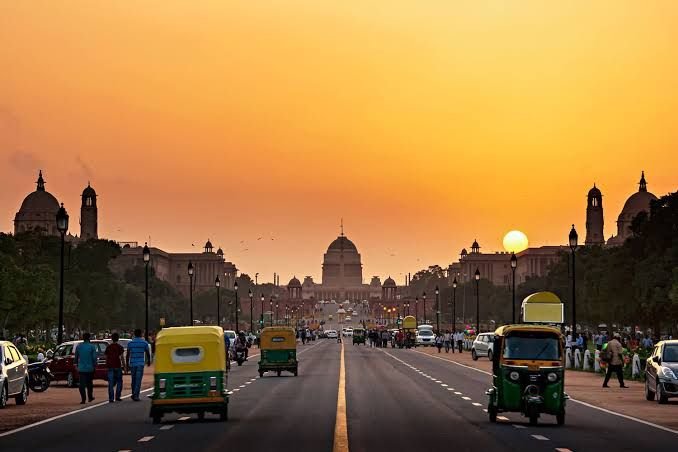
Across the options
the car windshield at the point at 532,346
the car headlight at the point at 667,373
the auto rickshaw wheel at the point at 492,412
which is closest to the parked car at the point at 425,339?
the car headlight at the point at 667,373

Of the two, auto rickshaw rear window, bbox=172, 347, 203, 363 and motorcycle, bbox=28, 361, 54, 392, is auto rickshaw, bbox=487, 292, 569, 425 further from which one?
motorcycle, bbox=28, 361, 54, 392

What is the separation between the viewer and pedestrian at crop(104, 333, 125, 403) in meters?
38.6

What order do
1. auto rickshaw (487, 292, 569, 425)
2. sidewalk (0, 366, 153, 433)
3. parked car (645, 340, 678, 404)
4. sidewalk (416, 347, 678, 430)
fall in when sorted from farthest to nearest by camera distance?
parked car (645, 340, 678, 404) → sidewalk (416, 347, 678, 430) → sidewalk (0, 366, 153, 433) → auto rickshaw (487, 292, 569, 425)

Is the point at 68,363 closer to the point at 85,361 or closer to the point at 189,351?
the point at 85,361

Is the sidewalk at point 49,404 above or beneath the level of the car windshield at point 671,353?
beneath

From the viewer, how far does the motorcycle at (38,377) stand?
4628cm

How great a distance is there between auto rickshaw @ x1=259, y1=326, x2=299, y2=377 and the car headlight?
910 inches

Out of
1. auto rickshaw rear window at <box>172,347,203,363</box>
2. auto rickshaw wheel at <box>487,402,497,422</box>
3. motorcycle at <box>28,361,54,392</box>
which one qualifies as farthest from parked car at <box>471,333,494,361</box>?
auto rickshaw rear window at <box>172,347,203,363</box>

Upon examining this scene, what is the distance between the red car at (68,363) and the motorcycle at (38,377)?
365cm

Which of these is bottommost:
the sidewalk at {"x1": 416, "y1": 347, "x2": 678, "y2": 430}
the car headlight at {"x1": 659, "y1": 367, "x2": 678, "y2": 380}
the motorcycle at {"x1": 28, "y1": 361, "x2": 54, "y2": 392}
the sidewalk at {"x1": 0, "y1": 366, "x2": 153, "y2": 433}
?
the sidewalk at {"x1": 0, "y1": 366, "x2": 153, "y2": 433}

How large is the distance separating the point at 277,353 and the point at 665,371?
24341 mm

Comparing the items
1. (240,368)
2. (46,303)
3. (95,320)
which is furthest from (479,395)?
(95,320)

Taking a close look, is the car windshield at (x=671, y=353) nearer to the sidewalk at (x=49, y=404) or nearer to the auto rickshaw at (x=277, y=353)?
the sidewalk at (x=49, y=404)

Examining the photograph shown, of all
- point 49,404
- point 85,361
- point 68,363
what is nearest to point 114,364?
point 85,361
